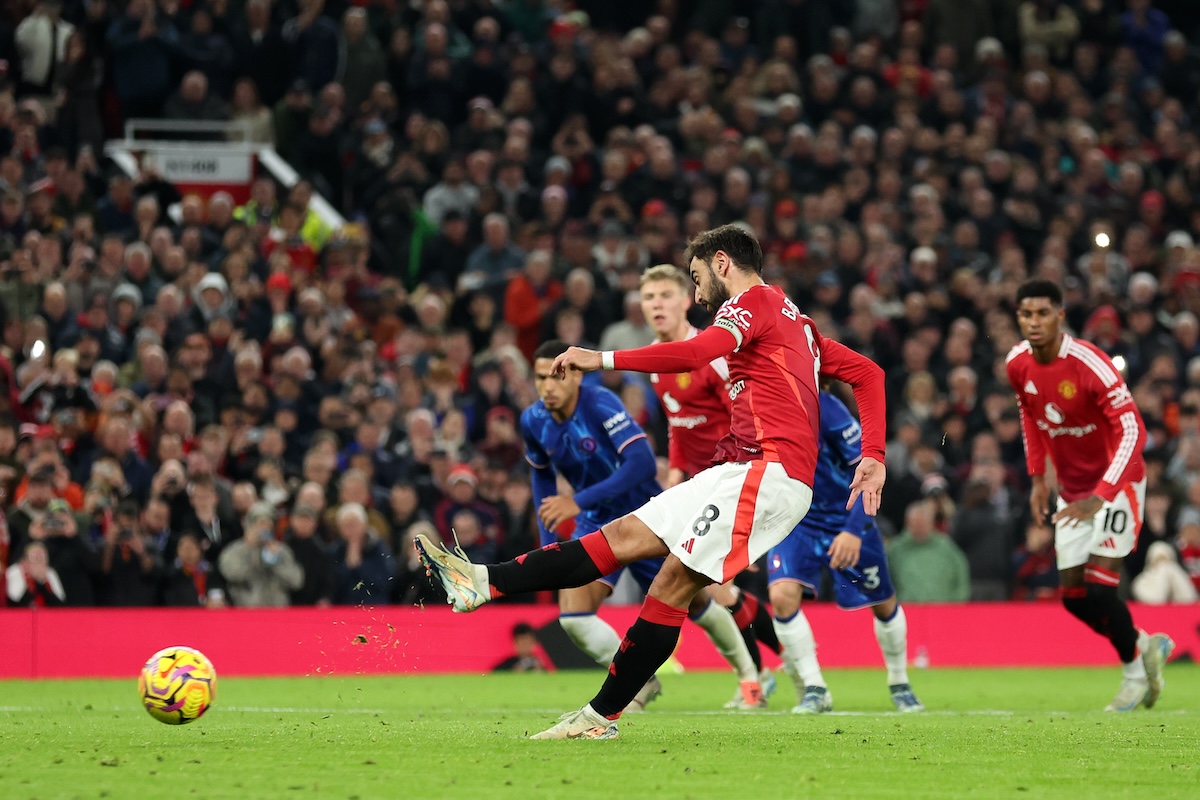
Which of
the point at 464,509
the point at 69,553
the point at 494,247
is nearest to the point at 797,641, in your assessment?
the point at 464,509

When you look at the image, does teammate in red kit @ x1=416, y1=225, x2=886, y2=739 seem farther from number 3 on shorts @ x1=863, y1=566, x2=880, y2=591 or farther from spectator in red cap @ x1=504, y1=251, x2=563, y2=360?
spectator in red cap @ x1=504, y1=251, x2=563, y2=360

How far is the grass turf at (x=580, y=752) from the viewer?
6473 mm

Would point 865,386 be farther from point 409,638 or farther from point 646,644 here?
→ point 409,638

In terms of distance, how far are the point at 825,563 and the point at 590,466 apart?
1.82 m

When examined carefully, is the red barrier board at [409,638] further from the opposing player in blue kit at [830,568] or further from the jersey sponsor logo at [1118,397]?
the jersey sponsor logo at [1118,397]

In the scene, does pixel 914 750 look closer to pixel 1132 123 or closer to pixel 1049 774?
pixel 1049 774

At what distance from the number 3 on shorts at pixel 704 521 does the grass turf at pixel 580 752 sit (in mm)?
1019

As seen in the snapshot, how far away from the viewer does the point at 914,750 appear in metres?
7.96

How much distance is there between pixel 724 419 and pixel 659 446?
22.8 ft

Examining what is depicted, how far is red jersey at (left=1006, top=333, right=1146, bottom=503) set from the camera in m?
11.3

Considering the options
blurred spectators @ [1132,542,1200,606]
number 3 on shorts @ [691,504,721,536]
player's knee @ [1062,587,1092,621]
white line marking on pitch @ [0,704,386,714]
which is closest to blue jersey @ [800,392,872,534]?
player's knee @ [1062,587,1092,621]

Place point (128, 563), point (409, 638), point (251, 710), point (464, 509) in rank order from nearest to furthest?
1. point (251, 710)
2. point (128, 563)
3. point (409, 638)
4. point (464, 509)

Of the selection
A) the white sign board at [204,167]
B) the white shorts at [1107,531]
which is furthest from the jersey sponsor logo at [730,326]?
the white sign board at [204,167]

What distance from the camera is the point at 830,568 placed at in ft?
36.0
